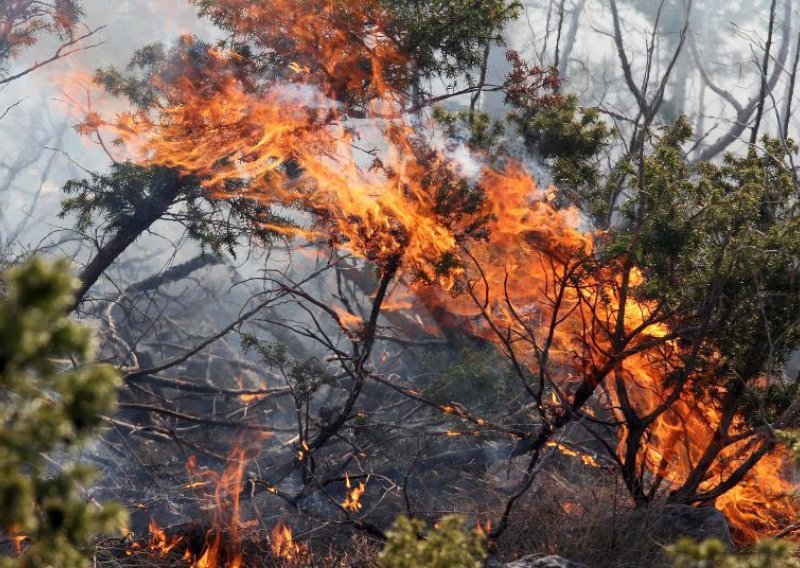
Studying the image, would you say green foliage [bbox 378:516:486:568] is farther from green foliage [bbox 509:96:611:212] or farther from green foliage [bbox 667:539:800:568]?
green foliage [bbox 509:96:611:212]

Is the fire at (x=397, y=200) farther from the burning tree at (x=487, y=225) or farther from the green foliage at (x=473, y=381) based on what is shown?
the green foliage at (x=473, y=381)

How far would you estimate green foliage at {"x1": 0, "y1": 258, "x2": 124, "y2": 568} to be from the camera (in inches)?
45.9

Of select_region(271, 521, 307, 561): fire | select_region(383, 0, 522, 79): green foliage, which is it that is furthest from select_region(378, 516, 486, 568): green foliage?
select_region(383, 0, 522, 79): green foliage

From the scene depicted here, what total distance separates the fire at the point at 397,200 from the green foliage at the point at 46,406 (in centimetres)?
516

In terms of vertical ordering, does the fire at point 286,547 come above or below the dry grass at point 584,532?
below

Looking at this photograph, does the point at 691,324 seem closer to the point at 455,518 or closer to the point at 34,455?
the point at 455,518

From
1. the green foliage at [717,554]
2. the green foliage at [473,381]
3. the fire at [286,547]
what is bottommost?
the fire at [286,547]

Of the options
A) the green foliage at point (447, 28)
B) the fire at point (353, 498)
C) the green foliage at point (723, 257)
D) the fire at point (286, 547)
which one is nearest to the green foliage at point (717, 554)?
the green foliage at point (723, 257)

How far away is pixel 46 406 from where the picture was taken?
133 cm

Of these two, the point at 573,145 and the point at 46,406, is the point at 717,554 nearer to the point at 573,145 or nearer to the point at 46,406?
the point at 46,406

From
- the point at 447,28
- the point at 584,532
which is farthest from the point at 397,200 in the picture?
the point at 584,532

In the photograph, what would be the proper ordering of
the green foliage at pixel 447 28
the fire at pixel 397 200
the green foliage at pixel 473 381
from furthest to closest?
the green foliage at pixel 473 381
the green foliage at pixel 447 28
the fire at pixel 397 200

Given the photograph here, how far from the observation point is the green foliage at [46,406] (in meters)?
1.17

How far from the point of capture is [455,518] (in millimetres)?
2146
